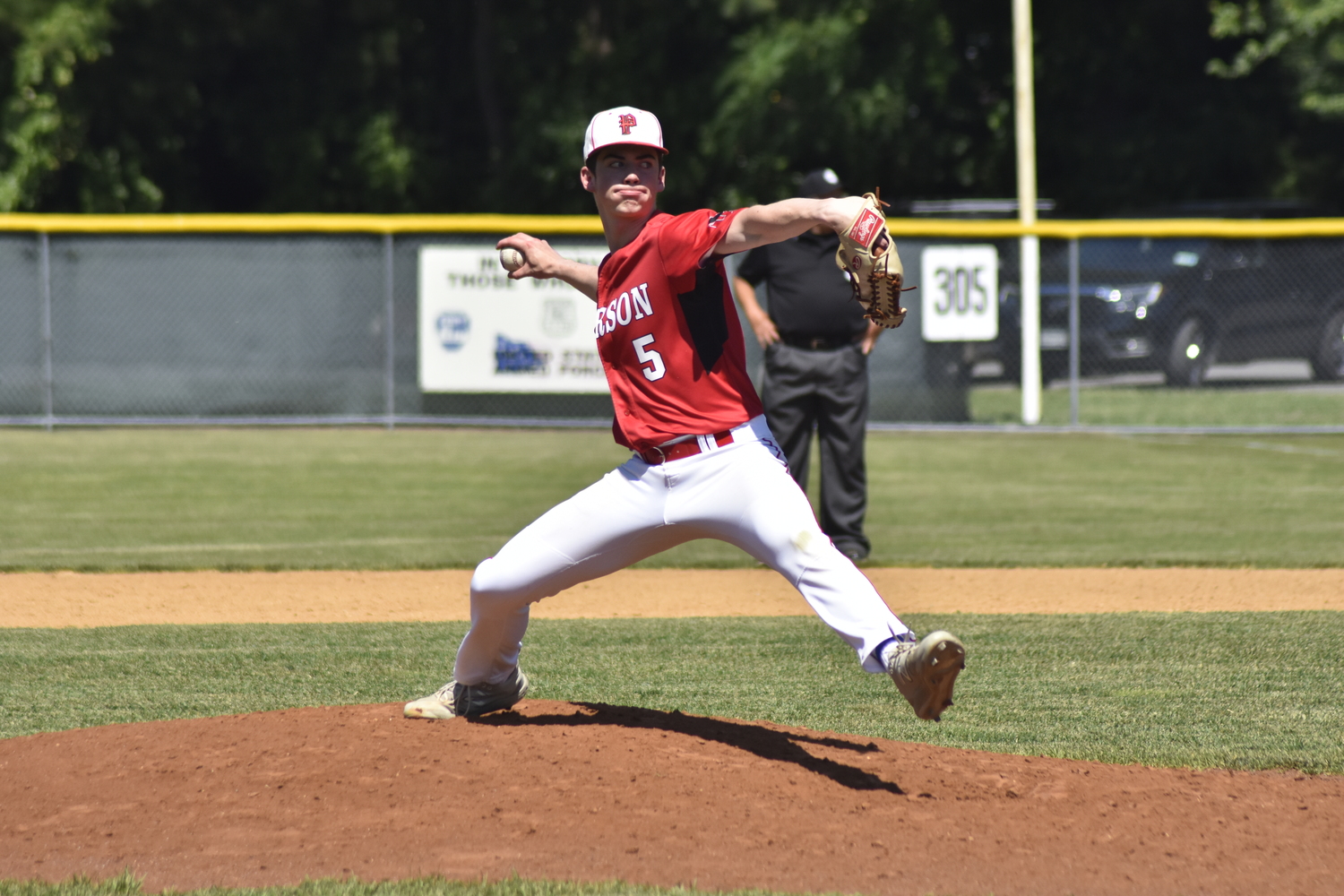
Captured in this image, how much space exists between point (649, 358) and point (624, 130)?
623 millimetres

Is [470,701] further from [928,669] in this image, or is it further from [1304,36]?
[1304,36]

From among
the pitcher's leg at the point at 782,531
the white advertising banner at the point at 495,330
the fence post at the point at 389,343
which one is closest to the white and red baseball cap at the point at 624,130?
the pitcher's leg at the point at 782,531

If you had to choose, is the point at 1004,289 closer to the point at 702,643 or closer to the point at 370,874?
the point at 702,643

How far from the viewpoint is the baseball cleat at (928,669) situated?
3736 mm

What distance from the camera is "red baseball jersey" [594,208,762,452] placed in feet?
13.6

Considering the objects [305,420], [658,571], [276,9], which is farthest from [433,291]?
[276,9]

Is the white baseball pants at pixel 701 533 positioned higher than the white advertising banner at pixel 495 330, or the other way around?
the white advertising banner at pixel 495 330

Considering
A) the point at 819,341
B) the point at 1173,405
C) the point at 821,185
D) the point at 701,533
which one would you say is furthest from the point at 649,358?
the point at 1173,405

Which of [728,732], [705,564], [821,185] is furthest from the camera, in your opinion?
[705,564]

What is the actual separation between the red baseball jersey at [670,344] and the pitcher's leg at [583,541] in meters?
0.14

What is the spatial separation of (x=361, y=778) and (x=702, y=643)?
250 cm

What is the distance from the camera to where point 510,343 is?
14.8 m

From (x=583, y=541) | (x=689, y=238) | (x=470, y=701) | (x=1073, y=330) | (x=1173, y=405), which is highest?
(x=1073, y=330)

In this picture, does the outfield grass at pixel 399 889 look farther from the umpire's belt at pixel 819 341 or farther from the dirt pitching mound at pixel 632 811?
the umpire's belt at pixel 819 341
